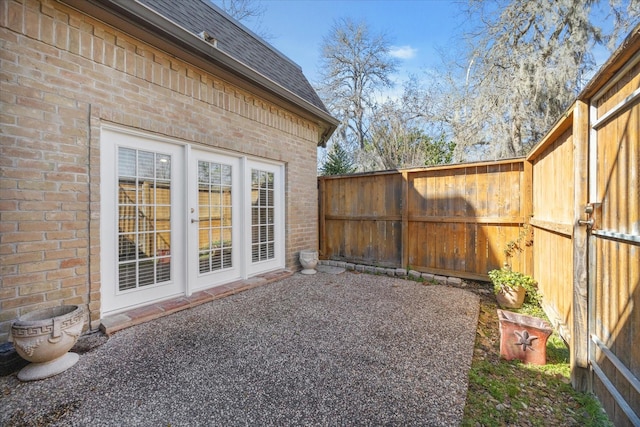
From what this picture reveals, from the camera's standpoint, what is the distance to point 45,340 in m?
2.00

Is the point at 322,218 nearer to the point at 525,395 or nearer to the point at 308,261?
the point at 308,261

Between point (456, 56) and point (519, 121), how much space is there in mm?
3103

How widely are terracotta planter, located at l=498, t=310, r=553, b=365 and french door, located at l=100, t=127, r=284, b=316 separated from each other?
349 cm

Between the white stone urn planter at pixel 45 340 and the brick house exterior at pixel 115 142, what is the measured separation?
1.43 feet

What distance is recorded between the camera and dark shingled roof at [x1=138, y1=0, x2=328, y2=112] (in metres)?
3.53

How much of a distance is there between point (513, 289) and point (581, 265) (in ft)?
5.91

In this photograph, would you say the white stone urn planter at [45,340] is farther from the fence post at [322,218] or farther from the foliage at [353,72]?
the foliage at [353,72]

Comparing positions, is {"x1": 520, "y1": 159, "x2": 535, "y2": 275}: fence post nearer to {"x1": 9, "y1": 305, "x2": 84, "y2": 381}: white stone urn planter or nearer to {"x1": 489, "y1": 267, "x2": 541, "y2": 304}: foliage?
{"x1": 489, "y1": 267, "x2": 541, "y2": 304}: foliage

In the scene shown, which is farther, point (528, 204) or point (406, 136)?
point (406, 136)

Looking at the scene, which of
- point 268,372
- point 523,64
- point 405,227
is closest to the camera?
point 268,372

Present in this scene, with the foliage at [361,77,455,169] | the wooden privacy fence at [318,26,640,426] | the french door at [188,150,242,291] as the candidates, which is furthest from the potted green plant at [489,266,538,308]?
the foliage at [361,77,455,169]

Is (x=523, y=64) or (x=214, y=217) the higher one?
(x=523, y=64)

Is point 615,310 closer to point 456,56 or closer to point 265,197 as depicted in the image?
point 265,197

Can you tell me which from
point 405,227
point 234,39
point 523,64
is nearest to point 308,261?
point 405,227
